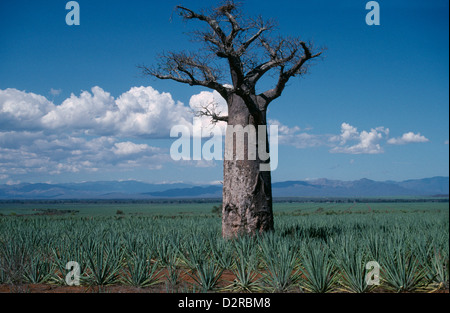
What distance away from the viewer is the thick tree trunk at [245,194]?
8.65 m

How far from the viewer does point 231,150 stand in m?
8.84

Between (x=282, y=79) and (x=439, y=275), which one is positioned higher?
(x=282, y=79)

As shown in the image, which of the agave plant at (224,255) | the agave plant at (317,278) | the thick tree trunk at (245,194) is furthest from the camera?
the thick tree trunk at (245,194)

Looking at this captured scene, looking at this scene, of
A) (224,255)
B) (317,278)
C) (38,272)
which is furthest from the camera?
(224,255)

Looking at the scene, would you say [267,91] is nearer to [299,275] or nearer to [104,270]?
[299,275]

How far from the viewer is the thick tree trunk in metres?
8.65

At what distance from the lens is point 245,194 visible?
28.5ft

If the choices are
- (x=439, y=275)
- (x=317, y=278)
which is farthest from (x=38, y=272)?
(x=439, y=275)

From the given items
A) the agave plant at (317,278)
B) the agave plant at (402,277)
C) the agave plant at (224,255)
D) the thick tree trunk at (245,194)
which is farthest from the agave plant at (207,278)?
the thick tree trunk at (245,194)

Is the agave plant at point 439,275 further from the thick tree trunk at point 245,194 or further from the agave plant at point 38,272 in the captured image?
the agave plant at point 38,272

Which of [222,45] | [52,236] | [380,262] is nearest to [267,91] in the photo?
[222,45]

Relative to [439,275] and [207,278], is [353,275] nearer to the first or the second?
[439,275]

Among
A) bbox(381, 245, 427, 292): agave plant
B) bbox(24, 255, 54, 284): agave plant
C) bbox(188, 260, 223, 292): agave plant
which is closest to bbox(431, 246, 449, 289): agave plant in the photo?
bbox(381, 245, 427, 292): agave plant

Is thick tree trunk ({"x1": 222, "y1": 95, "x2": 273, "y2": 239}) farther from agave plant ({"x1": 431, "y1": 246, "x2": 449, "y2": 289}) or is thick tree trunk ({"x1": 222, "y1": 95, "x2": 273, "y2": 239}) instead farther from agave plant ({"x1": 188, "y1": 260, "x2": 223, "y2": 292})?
agave plant ({"x1": 431, "y1": 246, "x2": 449, "y2": 289})
